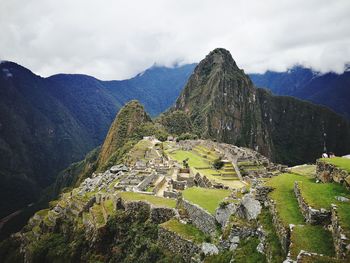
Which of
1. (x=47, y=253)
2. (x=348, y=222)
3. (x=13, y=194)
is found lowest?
(x=13, y=194)

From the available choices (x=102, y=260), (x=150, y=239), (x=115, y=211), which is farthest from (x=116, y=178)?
→ (x=150, y=239)

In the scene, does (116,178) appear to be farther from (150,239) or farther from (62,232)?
(150,239)

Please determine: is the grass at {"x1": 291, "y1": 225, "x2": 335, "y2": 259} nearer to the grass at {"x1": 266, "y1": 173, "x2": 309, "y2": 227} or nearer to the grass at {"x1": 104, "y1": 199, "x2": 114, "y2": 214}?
the grass at {"x1": 266, "y1": 173, "x2": 309, "y2": 227}

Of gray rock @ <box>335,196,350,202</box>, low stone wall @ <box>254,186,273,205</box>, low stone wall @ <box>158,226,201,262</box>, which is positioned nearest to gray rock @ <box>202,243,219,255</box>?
low stone wall @ <box>158,226,201,262</box>

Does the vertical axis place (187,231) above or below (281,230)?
below

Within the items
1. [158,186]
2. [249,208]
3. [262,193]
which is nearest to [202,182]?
Result: [158,186]

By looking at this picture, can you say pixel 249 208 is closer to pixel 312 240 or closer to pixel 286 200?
pixel 286 200
